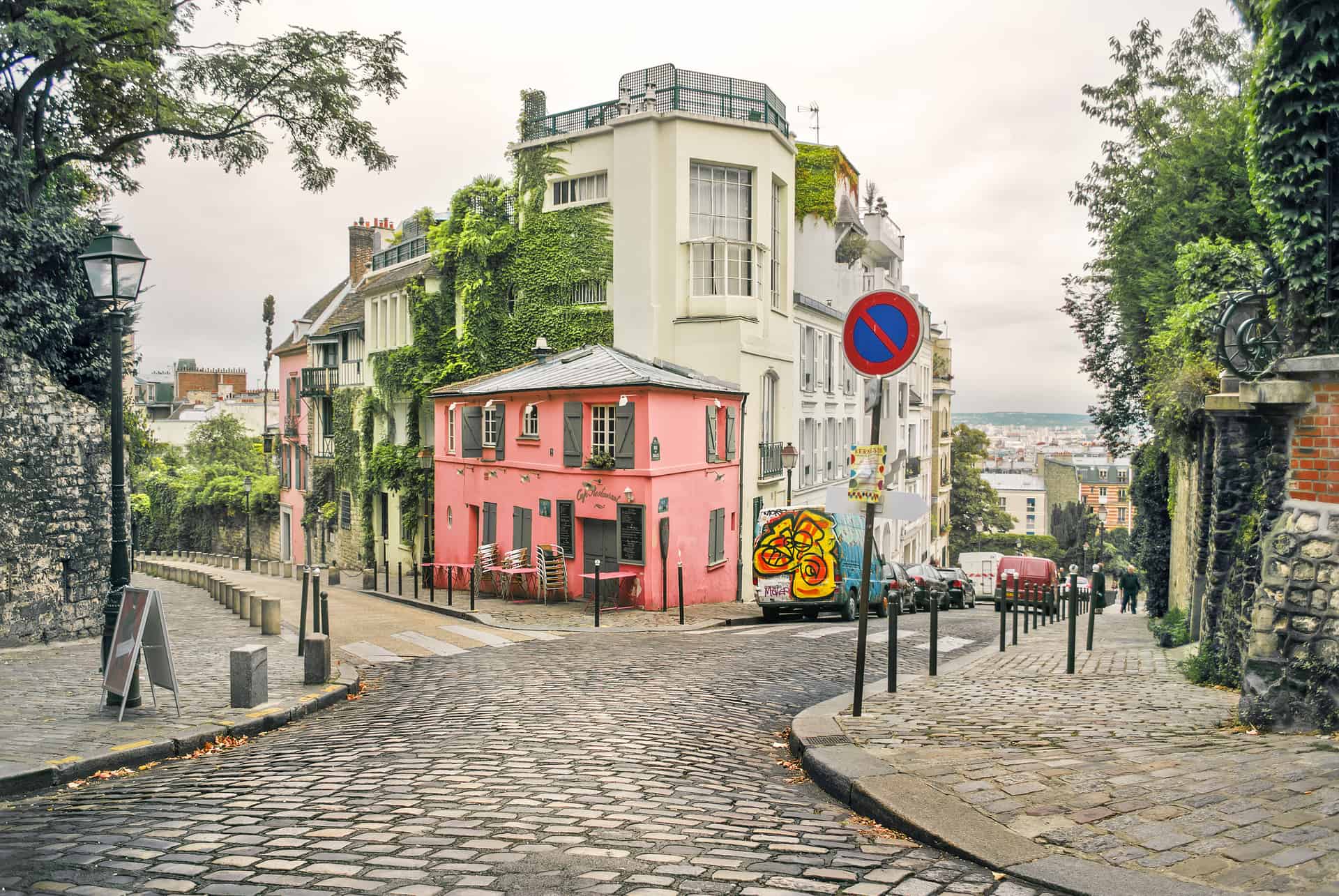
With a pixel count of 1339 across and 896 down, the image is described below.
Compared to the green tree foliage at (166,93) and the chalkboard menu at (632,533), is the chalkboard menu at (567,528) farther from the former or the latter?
the green tree foliage at (166,93)

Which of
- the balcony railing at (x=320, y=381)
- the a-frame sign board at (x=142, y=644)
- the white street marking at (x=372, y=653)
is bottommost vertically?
the white street marking at (x=372, y=653)

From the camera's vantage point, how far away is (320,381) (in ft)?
129

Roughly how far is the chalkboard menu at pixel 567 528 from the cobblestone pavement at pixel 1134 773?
43.9 feet

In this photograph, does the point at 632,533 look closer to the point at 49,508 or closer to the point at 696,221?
the point at 696,221

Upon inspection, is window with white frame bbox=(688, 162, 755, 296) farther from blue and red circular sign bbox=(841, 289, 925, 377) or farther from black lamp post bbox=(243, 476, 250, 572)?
black lamp post bbox=(243, 476, 250, 572)

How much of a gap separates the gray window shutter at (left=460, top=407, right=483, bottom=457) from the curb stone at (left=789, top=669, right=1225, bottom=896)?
19294 mm

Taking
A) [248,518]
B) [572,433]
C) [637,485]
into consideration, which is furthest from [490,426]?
[248,518]

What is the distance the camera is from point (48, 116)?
16.0 meters

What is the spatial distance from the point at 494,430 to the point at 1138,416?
17.8 metres

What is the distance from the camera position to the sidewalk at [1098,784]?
4.02m

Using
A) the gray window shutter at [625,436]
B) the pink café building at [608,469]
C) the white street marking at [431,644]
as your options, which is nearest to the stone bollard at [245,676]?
the white street marking at [431,644]

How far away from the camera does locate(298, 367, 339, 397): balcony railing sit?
38.8 metres

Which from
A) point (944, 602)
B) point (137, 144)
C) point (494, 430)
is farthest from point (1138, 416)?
point (137, 144)

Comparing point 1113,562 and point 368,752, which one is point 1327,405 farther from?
point 1113,562
